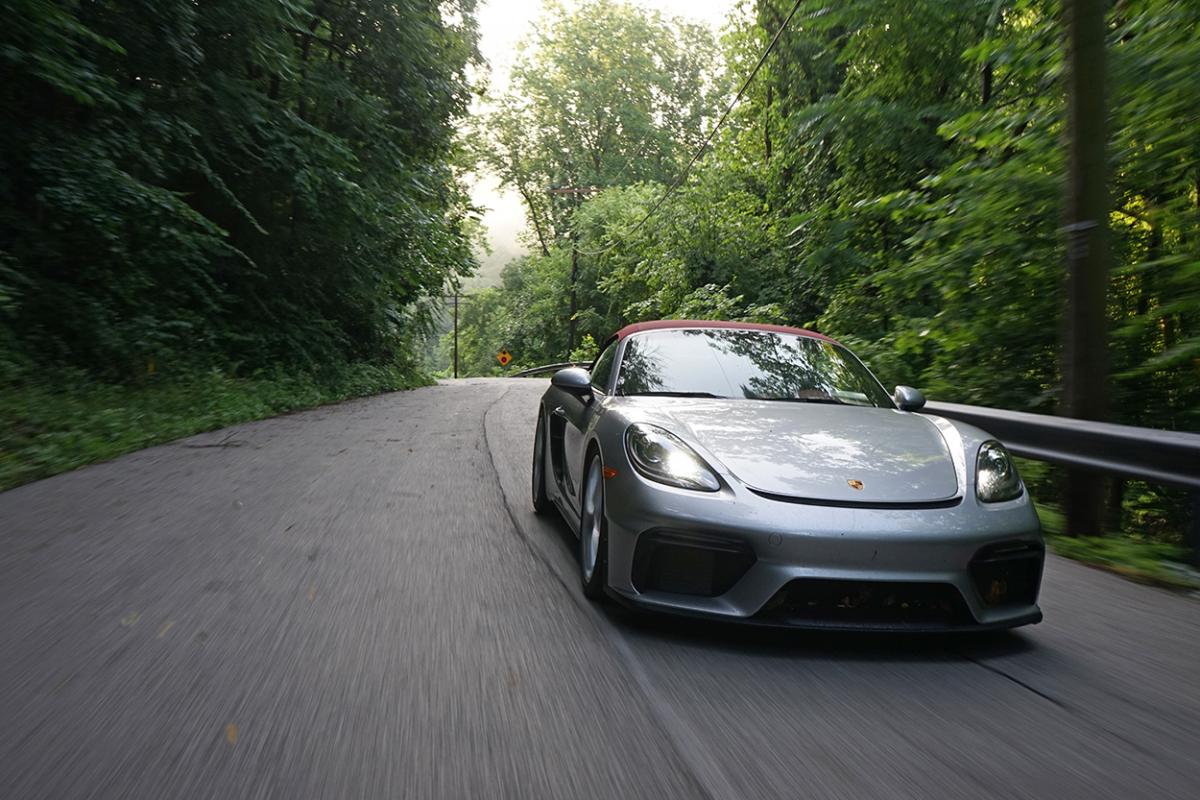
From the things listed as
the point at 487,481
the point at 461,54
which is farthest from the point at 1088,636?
the point at 461,54

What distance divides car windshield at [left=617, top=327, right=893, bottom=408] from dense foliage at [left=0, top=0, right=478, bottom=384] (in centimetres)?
795

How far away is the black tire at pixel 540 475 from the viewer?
19.6ft

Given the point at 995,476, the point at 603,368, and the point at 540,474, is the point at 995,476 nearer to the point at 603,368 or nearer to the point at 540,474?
the point at 603,368

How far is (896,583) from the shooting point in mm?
3172

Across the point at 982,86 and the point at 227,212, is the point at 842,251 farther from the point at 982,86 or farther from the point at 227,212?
the point at 227,212

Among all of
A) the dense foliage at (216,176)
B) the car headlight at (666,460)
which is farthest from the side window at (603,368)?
the dense foliage at (216,176)

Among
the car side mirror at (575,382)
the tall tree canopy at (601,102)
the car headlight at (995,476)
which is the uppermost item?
the tall tree canopy at (601,102)

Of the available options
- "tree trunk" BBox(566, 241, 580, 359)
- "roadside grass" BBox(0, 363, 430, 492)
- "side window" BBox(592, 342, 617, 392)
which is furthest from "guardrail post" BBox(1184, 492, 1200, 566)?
"tree trunk" BBox(566, 241, 580, 359)

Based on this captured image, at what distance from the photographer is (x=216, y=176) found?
45.2ft

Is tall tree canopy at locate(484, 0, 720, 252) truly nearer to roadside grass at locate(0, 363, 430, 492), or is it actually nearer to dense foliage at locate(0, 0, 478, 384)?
dense foliage at locate(0, 0, 478, 384)

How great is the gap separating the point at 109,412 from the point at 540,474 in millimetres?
6518

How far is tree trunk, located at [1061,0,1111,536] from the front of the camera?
5.84 metres

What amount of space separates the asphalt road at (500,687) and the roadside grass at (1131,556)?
291mm

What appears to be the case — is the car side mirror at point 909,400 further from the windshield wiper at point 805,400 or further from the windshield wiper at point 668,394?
the windshield wiper at point 668,394
